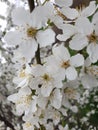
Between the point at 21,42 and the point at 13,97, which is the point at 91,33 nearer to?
the point at 21,42

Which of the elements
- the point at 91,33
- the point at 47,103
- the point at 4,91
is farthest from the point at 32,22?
the point at 4,91

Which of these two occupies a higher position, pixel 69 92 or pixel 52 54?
pixel 52 54

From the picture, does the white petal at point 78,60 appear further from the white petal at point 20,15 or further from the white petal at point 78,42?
the white petal at point 20,15

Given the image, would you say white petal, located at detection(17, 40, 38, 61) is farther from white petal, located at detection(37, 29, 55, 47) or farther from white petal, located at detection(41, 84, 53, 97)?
white petal, located at detection(41, 84, 53, 97)

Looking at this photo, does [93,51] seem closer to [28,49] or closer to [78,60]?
[78,60]

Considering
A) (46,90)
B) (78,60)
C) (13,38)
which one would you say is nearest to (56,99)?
(46,90)

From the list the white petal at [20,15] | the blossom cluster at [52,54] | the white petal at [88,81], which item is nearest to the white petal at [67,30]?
the blossom cluster at [52,54]
